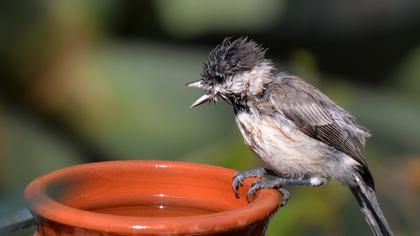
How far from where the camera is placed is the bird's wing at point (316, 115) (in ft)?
12.5

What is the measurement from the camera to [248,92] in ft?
12.5

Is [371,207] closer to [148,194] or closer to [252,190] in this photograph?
[252,190]

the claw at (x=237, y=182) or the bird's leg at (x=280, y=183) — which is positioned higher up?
the claw at (x=237, y=182)

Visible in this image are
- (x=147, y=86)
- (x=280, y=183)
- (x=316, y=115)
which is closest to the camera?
(x=280, y=183)

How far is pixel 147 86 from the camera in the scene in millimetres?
5789

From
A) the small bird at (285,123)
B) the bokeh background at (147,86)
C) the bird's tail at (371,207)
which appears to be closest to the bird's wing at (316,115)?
the small bird at (285,123)

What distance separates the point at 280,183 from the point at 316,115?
66 cm

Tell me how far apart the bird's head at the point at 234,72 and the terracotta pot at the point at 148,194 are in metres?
0.87

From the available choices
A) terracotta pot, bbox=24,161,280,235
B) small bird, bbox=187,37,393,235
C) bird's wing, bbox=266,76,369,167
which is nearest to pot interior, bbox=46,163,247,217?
terracotta pot, bbox=24,161,280,235

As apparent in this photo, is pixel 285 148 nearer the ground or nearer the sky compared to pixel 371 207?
nearer the sky

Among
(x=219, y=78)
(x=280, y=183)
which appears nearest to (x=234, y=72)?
(x=219, y=78)

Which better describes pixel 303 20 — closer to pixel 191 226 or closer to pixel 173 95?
pixel 173 95

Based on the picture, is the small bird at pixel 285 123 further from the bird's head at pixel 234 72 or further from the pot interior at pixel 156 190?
the pot interior at pixel 156 190

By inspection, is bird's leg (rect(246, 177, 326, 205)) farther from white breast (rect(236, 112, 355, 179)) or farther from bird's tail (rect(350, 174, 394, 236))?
bird's tail (rect(350, 174, 394, 236))
